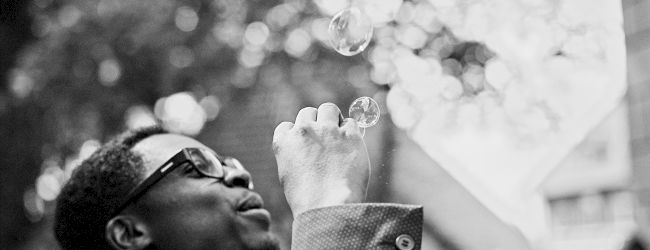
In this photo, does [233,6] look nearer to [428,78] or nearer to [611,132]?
[428,78]

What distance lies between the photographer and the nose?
2.46 metres

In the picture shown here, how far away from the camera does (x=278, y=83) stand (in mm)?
7141

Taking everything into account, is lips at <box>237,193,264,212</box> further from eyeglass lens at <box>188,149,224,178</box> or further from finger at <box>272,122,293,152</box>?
finger at <box>272,122,293,152</box>

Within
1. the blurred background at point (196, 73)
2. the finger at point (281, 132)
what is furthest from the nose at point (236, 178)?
the blurred background at point (196, 73)

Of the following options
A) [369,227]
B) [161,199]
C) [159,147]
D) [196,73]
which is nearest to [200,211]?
[161,199]

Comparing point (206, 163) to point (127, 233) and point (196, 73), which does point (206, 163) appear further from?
point (196, 73)

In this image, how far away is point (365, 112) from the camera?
7.44ft

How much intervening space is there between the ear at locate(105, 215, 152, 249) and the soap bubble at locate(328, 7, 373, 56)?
2.53 feet

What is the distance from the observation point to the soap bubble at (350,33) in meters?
2.59

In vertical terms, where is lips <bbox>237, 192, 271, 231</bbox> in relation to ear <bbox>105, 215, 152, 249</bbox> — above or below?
below

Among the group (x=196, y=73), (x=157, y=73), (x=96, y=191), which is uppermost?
(x=96, y=191)

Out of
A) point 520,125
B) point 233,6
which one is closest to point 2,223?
point 233,6

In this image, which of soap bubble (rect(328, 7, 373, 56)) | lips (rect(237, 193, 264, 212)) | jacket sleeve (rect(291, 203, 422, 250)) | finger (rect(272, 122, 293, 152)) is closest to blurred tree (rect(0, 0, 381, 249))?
soap bubble (rect(328, 7, 373, 56))

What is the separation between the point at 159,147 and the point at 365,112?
2.14 ft
